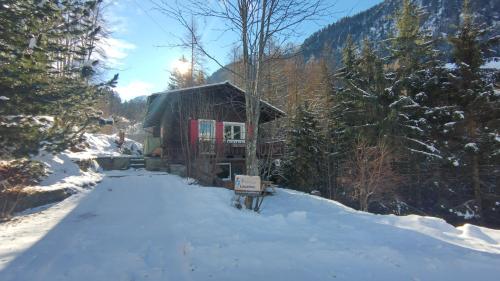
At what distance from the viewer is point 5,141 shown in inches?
264

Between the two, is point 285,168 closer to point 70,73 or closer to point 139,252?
point 70,73

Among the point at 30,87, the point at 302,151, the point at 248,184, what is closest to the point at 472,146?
the point at 302,151

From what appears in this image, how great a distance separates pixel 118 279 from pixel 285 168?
16.8 m

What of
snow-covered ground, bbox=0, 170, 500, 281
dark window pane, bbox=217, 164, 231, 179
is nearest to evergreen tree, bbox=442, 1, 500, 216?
snow-covered ground, bbox=0, 170, 500, 281

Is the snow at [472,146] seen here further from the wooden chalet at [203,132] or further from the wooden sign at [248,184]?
the wooden sign at [248,184]

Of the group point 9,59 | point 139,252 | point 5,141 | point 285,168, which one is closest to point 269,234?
point 139,252

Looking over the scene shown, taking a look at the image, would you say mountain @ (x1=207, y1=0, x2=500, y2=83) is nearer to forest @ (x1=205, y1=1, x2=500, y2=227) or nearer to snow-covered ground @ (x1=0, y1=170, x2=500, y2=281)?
forest @ (x1=205, y1=1, x2=500, y2=227)

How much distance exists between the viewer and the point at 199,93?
1580 cm

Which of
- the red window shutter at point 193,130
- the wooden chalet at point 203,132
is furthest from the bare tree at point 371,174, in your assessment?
the red window shutter at point 193,130

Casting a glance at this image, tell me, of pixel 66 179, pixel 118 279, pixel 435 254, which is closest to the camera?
pixel 118 279

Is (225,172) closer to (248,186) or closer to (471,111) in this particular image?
(248,186)

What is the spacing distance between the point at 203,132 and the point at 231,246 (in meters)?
10.3

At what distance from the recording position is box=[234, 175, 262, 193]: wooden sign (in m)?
7.64

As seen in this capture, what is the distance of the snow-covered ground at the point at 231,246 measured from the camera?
3.79 metres
